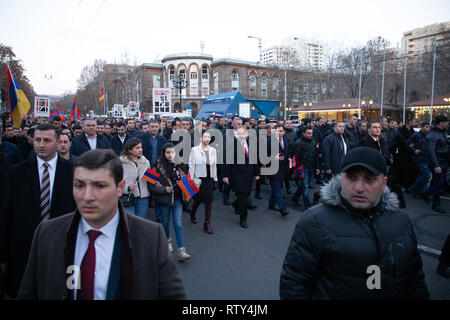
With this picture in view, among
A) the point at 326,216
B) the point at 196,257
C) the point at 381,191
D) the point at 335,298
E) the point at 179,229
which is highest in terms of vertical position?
the point at 381,191

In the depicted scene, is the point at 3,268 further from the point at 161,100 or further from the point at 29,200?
the point at 161,100

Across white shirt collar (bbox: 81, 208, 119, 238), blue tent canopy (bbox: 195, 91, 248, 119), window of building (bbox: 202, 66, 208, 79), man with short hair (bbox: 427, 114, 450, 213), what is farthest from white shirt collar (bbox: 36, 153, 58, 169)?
window of building (bbox: 202, 66, 208, 79)

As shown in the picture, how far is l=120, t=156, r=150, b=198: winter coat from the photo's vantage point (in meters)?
4.29

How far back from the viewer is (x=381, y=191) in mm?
1880

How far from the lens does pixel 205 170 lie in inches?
215

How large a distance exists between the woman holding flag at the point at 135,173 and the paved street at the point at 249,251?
1.12 m

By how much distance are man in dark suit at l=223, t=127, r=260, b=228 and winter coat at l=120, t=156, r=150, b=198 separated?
202 cm

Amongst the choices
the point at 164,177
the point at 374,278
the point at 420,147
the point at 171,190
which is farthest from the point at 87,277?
the point at 420,147

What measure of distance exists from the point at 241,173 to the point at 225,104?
16.3 metres

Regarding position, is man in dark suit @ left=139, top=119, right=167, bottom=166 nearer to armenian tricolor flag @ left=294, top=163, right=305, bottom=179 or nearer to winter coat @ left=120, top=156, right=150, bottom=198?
winter coat @ left=120, top=156, right=150, bottom=198

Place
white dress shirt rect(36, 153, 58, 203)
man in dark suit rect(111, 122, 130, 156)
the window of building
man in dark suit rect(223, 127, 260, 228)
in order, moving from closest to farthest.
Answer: white dress shirt rect(36, 153, 58, 203)
man in dark suit rect(223, 127, 260, 228)
man in dark suit rect(111, 122, 130, 156)
the window of building
